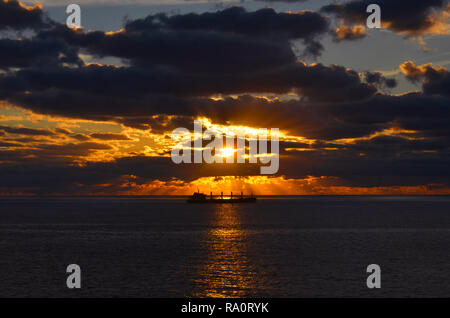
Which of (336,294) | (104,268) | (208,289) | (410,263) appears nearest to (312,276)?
(336,294)

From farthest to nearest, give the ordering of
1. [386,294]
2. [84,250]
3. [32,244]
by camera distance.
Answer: [32,244] → [84,250] → [386,294]

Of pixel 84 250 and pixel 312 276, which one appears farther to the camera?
pixel 84 250

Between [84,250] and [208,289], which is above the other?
[84,250]

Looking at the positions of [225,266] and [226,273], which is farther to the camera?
[225,266]

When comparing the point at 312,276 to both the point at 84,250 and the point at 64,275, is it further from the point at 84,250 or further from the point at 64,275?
the point at 84,250

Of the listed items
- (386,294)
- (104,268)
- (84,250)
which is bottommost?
(386,294)

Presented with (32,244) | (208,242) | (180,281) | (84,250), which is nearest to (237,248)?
(208,242)

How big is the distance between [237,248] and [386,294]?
4304 cm
